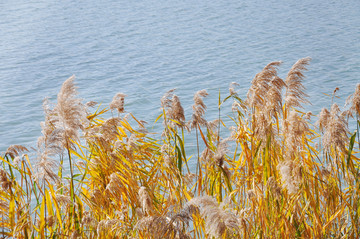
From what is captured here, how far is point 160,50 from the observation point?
461 inches

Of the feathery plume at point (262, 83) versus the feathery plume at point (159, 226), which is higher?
the feathery plume at point (262, 83)

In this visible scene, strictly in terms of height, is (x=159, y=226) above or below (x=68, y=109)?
below

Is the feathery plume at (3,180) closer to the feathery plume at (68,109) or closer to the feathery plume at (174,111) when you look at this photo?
the feathery plume at (68,109)

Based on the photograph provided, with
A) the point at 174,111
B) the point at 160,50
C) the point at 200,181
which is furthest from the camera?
the point at 160,50

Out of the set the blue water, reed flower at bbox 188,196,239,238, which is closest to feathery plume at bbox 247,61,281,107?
reed flower at bbox 188,196,239,238

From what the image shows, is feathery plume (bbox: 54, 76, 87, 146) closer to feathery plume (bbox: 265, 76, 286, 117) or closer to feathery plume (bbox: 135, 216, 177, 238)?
feathery plume (bbox: 135, 216, 177, 238)

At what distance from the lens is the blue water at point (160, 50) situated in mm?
8523

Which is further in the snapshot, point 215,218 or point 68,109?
point 68,109

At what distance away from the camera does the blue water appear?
852cm

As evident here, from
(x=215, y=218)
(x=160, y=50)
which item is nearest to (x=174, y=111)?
(x=215, y=218)

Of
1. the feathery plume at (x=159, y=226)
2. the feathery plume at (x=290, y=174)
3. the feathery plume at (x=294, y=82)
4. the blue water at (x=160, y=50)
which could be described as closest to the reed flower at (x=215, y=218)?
the feathery plume at (x=159, y=226)

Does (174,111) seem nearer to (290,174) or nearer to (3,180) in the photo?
(290,174)

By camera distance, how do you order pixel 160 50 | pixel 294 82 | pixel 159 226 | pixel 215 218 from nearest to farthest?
pixel 215 218 < pixel 159 226 < pixel 294 82 < pixel 160 50

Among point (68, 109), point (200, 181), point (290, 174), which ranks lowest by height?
point (200, 181)
